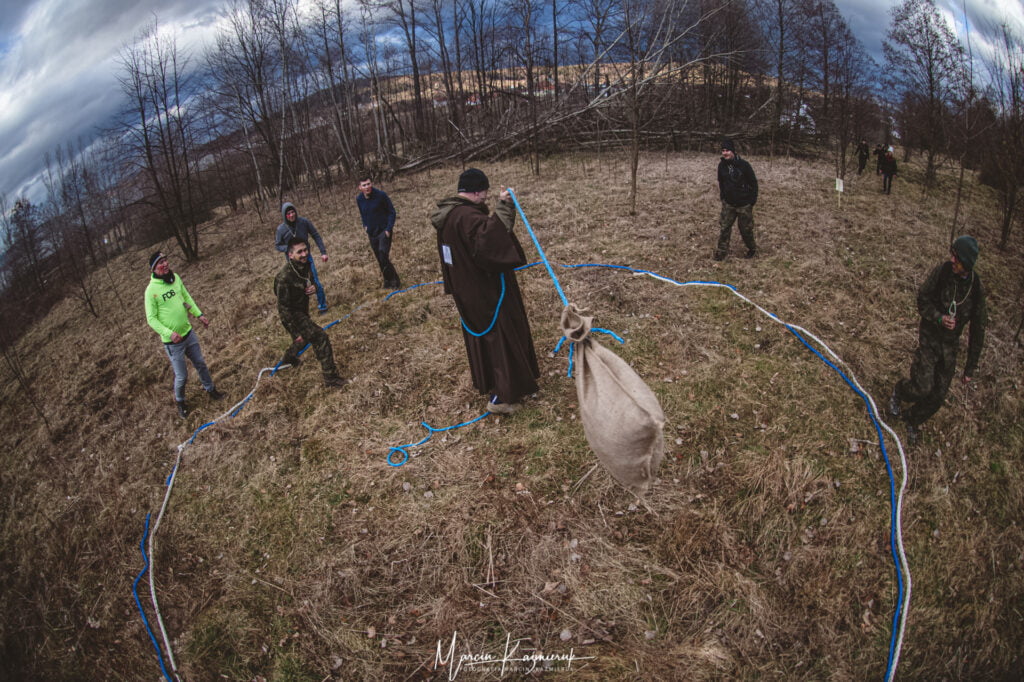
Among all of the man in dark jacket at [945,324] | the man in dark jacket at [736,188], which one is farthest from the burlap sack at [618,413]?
the man in dark jacket at [736,188]

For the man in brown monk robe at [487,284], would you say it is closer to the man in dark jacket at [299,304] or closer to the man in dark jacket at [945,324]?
the man in dark jacket at [299,304]

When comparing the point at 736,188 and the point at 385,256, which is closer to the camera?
the point at 736,188

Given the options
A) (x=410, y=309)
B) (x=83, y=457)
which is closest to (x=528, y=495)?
(x=410, y=309)

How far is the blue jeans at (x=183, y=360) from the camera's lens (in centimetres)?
577

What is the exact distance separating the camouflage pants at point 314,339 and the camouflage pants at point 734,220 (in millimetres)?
6443

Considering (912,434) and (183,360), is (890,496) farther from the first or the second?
(183,360)

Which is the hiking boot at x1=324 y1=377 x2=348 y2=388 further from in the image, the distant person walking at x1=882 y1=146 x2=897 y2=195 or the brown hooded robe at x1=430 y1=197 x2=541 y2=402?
the distant person walking at x1=882 y1=146 x2=897 y2=195

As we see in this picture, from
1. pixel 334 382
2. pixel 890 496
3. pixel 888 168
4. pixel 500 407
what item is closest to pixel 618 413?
pixel 500 407

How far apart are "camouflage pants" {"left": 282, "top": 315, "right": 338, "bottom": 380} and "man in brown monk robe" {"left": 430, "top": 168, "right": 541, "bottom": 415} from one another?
81.5 inches

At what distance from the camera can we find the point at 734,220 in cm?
749

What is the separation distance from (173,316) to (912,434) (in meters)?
8.12

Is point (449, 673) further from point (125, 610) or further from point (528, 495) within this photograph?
point (125, 610)

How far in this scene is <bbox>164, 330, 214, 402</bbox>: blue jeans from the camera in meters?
5.77

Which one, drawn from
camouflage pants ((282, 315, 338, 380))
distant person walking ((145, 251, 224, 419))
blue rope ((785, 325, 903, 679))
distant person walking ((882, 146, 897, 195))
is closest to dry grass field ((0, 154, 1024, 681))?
blue rope ((785, 325, 903, 679))
